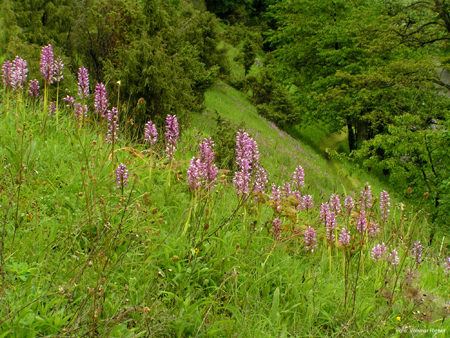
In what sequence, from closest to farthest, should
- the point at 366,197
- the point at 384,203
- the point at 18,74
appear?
the point at 366,197
the point at 384,203
the point at 18,74

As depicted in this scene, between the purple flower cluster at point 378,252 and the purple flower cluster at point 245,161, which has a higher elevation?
the purple flower cluster at point 245,161

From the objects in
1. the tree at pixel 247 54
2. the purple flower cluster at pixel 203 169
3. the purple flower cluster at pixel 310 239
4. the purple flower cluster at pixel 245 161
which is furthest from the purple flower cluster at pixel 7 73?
the tree at pixel 247 54

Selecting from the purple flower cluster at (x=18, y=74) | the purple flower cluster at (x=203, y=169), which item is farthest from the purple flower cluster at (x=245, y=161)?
the purple flower cluster at (x=18, y=74)

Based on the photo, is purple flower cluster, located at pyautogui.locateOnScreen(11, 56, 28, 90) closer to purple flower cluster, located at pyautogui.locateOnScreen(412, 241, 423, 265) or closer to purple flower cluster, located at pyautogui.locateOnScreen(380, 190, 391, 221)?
purple flower cluster, located at pyautogui.locateOnScreen(380, 190, 391, 221)

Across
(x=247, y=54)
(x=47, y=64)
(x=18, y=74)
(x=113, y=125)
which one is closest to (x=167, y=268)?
(x=113, y=125)

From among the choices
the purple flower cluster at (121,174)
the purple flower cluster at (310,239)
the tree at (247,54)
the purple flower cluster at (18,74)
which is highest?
the tree at (247,54)

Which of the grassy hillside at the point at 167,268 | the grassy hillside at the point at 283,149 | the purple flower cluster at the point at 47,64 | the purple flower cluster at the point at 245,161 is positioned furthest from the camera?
the grassy hillside at the point at 283,149

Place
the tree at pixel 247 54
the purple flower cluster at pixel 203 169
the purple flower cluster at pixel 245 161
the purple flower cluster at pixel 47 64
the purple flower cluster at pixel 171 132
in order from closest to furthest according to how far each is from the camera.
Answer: the purple flower cluster at pixel 203 169 → the purple flower cluster at pixel 245 161 → the purple flower cluster at pixel 171 132 → the purple flower cluster at pixel 47 64 → the tree at pixel 247 54

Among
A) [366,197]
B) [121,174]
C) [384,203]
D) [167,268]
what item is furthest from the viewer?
[384,203]

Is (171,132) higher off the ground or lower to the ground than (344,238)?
higher

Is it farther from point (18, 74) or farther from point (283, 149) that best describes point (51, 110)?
point (283, 149)

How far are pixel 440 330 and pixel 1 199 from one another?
342 cm

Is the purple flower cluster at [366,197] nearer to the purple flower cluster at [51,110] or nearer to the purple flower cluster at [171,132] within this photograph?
the purple flower cluster at [171,132]

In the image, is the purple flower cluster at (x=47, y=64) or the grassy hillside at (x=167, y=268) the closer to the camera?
the grassy hillside at (x=167, y=268)
